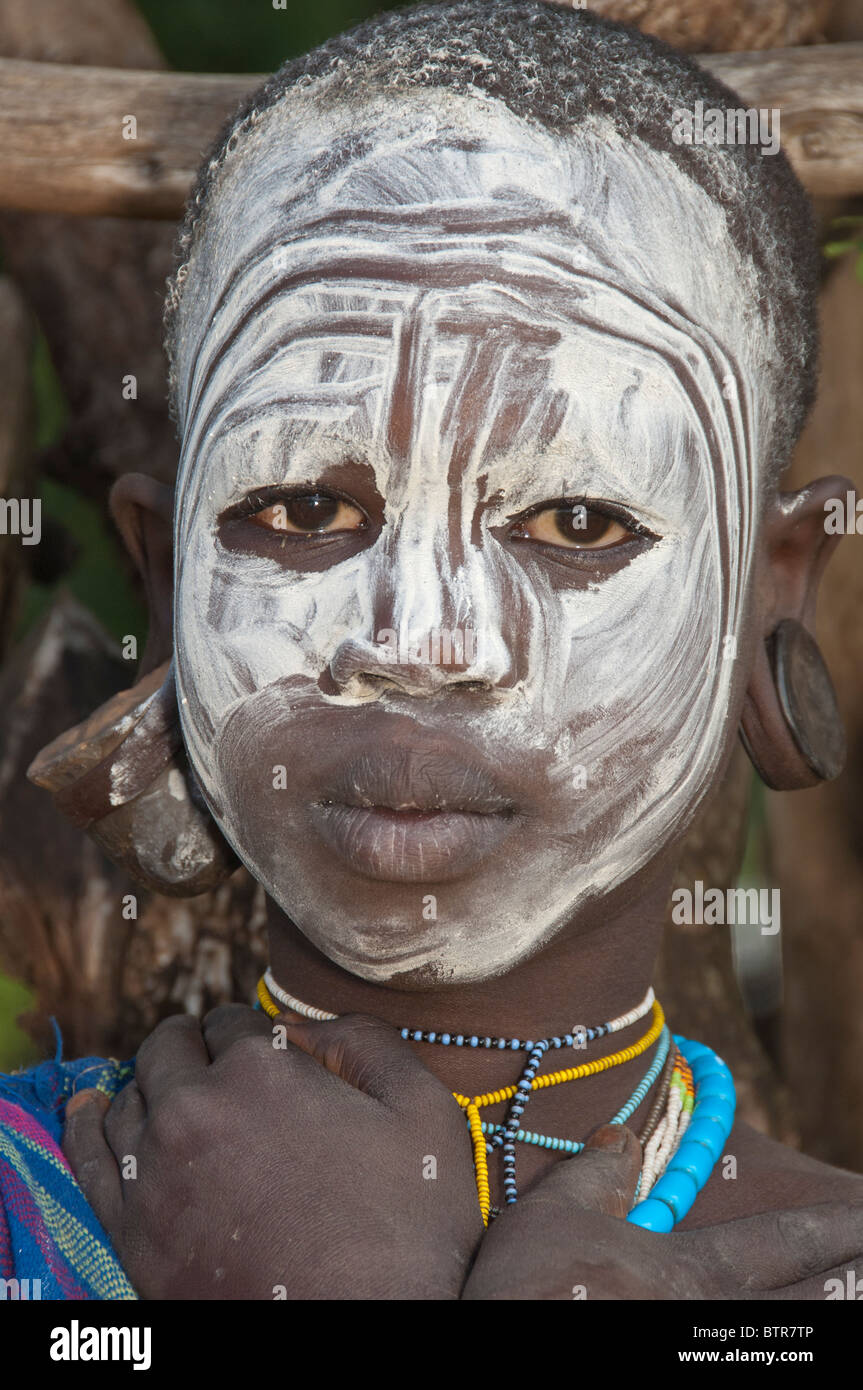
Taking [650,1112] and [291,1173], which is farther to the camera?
[650,1112]

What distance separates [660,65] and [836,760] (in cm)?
→ 106

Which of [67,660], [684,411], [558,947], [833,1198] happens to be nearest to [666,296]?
[684,411]

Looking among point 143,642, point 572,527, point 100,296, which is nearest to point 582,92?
point 572,527

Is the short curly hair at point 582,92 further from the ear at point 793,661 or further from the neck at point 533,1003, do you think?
the neck at point 533,1003

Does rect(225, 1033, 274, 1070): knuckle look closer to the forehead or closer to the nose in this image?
→ the nose

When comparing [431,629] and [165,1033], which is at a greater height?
[431,629]

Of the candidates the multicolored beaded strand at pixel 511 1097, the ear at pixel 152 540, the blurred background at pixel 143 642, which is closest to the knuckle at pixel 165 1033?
the multicolored beaded strand at pixel 511 1097

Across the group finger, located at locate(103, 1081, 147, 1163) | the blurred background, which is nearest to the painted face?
finger, located at locate(103, 1081, 147, 1163)

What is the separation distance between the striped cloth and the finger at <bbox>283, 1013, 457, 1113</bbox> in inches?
13.8

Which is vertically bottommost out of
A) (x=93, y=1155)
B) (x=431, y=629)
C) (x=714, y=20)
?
(x=93, y=1155)

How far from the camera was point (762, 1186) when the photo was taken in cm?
223

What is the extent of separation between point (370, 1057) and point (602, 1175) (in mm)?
336

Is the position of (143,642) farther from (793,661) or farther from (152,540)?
(793,661)

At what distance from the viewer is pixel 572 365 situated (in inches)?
75.8
